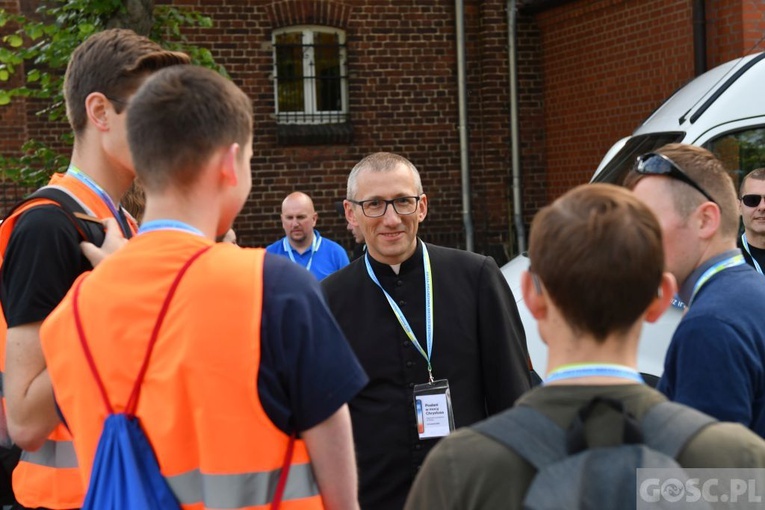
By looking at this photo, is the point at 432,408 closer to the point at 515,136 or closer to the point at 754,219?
the point at 754,219

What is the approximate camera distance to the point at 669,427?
5.60 feet

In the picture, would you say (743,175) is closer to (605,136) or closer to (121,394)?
(121,394)

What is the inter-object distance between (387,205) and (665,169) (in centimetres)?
135

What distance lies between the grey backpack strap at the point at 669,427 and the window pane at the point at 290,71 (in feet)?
40.7

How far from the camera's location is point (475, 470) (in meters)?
1.72

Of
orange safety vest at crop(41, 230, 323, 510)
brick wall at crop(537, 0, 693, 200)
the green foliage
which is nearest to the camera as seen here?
orange safety vest at crop(41, 230, 323, 510)

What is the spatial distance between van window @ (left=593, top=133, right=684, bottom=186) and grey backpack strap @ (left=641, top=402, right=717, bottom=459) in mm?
5224

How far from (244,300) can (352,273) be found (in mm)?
1975

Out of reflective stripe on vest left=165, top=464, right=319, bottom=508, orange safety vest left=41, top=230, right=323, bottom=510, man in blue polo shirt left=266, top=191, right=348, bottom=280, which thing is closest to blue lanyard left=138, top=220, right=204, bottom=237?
orange safety vest left=41, top=230, right=323, bottom=510

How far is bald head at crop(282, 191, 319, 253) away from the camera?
959 centimetres

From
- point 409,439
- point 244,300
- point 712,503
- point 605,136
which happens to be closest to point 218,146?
point 244,300

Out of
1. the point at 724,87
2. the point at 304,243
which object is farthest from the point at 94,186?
the point at 304,243

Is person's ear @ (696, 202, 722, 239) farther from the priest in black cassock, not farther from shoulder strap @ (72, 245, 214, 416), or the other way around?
shoulder strap @ (72, 245, 214, 416)
